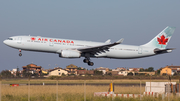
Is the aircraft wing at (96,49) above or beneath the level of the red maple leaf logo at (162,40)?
beneath

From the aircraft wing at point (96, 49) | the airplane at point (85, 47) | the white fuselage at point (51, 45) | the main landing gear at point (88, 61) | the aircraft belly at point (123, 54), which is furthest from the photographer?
the main landing gear at point (88, 61)

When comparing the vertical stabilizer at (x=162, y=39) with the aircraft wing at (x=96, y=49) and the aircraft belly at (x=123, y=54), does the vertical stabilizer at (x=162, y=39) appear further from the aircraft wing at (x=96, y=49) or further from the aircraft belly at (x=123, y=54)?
the aircraft wing at (x=96, y=49)

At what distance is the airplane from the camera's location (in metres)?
38.8

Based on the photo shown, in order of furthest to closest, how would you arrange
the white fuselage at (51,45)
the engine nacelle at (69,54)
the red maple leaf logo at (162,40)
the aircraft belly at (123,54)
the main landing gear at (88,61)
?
1. the red maple leaf logo at (162,40)
2. the main landing gear at (88,61)
3. the aircraft belly at (123,54)
4. the engine nacelle at (69,54)
5. the white fuselage at (51,45)

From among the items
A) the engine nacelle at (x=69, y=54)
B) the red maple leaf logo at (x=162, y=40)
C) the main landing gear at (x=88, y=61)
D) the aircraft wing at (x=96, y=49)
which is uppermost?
the red maple leaf logo at (x=162, y=40)

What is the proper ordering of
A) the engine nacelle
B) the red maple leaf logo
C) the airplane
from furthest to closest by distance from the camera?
the red maple leaf logo
the engine nacelle
the airplane

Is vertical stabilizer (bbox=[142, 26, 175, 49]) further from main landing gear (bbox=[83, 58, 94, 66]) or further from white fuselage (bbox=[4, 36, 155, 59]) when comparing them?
main landing gear (bbox=[83, 58, 94, 66])

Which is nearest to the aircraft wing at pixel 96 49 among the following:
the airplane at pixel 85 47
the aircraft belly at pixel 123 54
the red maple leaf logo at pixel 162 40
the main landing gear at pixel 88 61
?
the airplane at pixel 85 47

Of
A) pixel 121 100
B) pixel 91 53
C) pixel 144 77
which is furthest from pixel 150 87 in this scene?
pixel 144 77

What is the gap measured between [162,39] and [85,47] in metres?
15.9

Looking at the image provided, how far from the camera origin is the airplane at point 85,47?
38781 millimetres

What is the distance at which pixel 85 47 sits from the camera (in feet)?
135

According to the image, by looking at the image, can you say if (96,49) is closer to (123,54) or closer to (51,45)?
(123,54)

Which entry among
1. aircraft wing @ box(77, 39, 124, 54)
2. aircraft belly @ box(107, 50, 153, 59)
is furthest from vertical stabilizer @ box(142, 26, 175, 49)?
aircraft wing @ box(77, 39, 124, 54)
